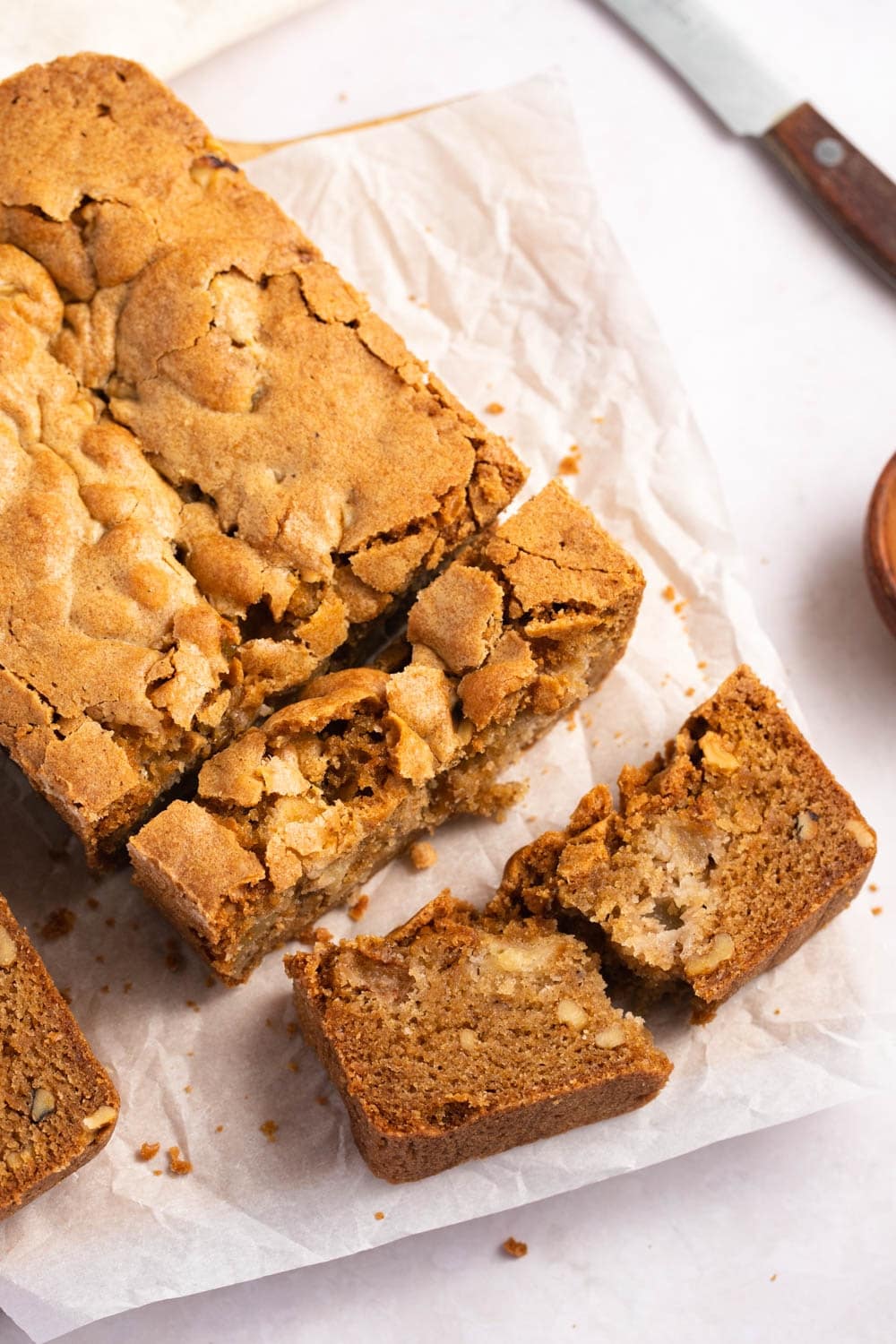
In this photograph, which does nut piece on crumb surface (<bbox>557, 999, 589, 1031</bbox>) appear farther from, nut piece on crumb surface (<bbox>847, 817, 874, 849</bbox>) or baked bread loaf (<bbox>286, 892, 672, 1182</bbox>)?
nut piece on crumb surface (<bbox>847, 817, 874, 849</bbox>)

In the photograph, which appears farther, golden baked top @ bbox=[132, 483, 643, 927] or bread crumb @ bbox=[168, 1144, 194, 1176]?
bread crumb @ bbox=[168, 1144, 194, 1176]

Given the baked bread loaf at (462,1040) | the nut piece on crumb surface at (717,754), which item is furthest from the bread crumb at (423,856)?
the nut piece on crumb surface at (717,754)

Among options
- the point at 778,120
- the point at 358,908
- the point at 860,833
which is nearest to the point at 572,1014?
the point at 358,908

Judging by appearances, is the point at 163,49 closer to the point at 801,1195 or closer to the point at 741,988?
the point at 741,988

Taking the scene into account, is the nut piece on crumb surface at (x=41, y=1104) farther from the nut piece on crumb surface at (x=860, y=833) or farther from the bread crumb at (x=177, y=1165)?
the nut piece on crumb surface at (x=860, y=833)

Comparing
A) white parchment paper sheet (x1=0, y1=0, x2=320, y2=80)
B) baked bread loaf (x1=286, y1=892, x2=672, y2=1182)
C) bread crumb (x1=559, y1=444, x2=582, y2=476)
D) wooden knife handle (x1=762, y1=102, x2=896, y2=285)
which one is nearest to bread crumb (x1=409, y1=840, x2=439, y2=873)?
baked bread loaf (x1=286, y1=892, x2=672, y2=1182)

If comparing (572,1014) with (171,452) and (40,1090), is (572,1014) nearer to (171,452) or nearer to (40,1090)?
(40,1090)

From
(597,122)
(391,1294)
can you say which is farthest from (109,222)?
(391,1294)
